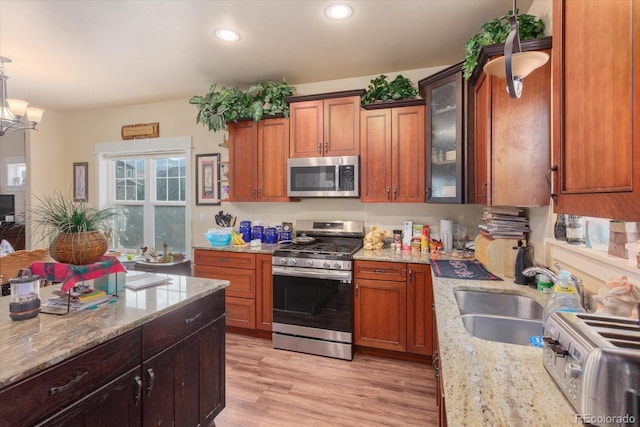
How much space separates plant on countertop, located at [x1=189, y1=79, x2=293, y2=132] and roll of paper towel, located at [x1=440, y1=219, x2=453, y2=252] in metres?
1.96

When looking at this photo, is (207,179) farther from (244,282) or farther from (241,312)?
(241,312)

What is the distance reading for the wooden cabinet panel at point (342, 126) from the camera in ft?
9.82

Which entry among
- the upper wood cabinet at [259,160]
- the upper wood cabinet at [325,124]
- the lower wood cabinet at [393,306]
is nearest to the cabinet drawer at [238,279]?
the upper wood cabinet at [259,160]

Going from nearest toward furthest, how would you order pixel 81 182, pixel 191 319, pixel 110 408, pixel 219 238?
pixel 110 408, pixel 191 319, pixel 219 238, pixel 81 182

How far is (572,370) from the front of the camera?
75 centimetres

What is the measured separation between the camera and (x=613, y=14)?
667 mm

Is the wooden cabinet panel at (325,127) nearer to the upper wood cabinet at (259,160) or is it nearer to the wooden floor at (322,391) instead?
the upper wood cabinet at (259,160)

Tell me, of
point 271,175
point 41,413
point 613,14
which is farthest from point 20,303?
point 271,175

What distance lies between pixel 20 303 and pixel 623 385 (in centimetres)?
195

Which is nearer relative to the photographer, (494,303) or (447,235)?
(494,303)

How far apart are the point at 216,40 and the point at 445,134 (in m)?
2.09

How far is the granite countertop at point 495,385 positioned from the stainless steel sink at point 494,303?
0.64 meters

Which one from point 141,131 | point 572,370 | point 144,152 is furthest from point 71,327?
point 141,131

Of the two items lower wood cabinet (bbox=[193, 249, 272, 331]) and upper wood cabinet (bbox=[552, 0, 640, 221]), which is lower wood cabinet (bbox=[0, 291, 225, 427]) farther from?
upper wood cabinet (bbox=[552, 0, 640, 221])
